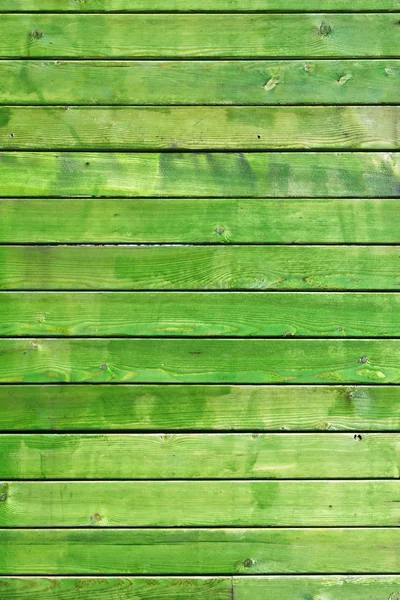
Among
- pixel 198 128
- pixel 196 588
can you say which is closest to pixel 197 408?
pixel 196 588

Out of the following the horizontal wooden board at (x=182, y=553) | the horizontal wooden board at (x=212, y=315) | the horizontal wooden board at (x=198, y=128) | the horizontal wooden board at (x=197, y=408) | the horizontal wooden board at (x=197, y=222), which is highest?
the horizontal wooden board at (x=198, y=128)

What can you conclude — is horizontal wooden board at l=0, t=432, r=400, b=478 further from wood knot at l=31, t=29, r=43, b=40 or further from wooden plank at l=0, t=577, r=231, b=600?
wood knot at l=31, t=29, r=43, b=40

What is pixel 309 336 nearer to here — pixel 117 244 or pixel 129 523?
pixel 117 244

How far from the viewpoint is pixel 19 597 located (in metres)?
2.02

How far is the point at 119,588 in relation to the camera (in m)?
2.01

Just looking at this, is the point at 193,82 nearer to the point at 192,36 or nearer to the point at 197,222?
the point at 192,36

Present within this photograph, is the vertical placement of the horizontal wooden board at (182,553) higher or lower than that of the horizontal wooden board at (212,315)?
lower

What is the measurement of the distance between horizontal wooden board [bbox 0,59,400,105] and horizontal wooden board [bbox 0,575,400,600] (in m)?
1.98

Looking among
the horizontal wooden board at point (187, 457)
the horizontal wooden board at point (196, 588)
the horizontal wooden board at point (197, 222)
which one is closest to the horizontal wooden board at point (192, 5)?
the horizontal wooden board at point (197, 222)

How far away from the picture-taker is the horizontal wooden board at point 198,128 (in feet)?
6.87

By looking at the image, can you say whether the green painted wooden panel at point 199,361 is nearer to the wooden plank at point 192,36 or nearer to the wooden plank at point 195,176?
the wooden plank at point 195,176

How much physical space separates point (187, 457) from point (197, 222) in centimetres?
97

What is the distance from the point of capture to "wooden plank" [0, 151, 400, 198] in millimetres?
2084

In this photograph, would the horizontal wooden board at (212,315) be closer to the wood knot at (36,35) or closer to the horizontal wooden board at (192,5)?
the wood knot at (36,35)
